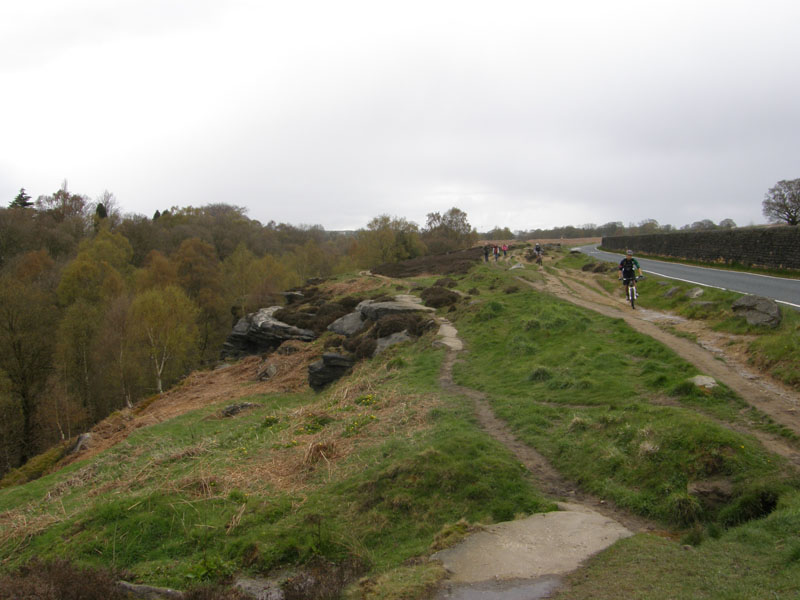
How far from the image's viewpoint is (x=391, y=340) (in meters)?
22.7

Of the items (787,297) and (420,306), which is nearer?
(787,297)

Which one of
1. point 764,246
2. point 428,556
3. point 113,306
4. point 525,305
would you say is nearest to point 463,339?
point 525,305

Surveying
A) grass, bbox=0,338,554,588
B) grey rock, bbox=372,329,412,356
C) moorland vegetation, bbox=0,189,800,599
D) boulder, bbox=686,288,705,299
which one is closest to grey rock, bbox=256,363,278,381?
moorland vegetation, bbox=0,189,800,599

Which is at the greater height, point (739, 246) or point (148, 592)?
point (739, 246)

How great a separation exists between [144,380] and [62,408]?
727 cm

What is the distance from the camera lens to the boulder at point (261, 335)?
107ft

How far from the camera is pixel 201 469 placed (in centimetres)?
1060

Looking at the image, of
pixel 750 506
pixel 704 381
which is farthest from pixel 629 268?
pixel 750 506

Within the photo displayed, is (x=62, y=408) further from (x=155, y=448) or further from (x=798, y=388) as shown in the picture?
(x=798, y=388)

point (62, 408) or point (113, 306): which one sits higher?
point (113, 306)

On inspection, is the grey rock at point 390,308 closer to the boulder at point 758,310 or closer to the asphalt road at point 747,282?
the asphalt road at point 747,282

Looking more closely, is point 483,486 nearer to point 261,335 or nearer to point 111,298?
point 261,335

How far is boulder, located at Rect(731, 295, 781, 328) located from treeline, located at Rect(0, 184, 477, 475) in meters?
40.5

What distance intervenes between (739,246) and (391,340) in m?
21.5
